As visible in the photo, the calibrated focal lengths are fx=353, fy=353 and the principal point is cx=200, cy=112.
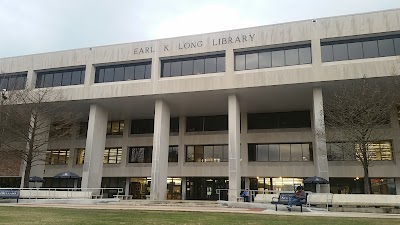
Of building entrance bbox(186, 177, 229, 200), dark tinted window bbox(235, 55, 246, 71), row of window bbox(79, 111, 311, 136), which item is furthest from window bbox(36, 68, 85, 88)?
dark tinted window bbox(235, 55, 246, 71)

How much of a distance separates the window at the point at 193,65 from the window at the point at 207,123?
8551 mm

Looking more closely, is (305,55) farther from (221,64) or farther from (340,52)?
(221,64)

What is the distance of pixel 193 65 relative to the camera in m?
33.8

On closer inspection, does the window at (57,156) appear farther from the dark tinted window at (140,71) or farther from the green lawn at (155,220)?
the green lawn at (155,220)

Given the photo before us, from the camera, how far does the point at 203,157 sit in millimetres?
39312

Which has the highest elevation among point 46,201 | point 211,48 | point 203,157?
point 211,48

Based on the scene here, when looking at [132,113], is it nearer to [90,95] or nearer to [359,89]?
[90,95]

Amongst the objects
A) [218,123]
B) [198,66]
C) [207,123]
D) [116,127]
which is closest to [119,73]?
[198,66]

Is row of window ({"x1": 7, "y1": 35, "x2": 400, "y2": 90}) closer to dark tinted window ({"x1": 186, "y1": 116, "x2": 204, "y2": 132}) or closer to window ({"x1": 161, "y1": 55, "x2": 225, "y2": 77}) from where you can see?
window ({"x1": 161, "y1": 55, "x2": 225, "y2": 77})

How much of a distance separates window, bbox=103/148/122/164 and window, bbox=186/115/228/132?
29.6ft

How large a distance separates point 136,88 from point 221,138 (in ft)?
36.6

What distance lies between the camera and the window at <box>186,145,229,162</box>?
3875 cm

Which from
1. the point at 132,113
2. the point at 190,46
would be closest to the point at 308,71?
the point at 190,46

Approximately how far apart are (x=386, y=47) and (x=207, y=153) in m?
20.4
